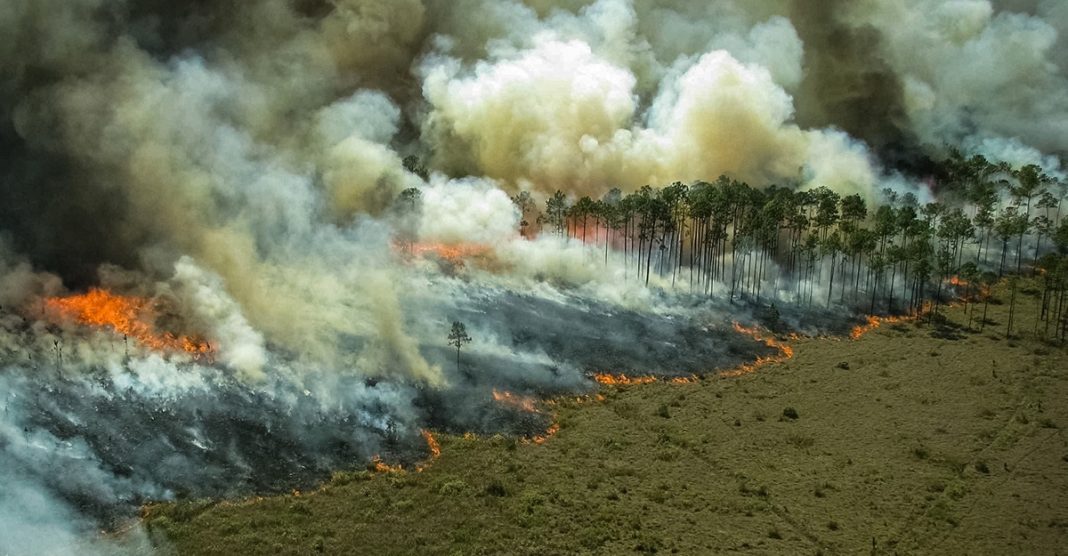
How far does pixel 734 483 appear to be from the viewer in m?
66.9

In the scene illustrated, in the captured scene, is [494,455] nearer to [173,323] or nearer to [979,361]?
[173,323]

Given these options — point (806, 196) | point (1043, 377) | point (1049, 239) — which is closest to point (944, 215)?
point (1049, 239)

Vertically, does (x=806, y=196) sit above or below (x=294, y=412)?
above

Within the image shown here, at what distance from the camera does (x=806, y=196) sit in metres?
125

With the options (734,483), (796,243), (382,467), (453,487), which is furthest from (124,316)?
(796,243)

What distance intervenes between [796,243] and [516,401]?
65.3 m

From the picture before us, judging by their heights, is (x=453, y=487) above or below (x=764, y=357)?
below

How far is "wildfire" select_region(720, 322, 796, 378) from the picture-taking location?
93750mm

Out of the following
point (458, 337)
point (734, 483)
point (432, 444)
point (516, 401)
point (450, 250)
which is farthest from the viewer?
point (450, 250)

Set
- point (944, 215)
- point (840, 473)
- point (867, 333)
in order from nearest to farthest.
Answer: point (840, 473), point (867, 333), point (944, 215)

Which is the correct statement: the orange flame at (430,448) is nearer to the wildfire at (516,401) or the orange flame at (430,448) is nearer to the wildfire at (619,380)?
the wildfire at (516,401)

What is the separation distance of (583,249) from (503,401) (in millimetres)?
49794

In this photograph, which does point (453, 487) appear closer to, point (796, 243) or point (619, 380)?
point (619, 380)

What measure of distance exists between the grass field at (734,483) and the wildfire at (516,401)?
9.97ft
